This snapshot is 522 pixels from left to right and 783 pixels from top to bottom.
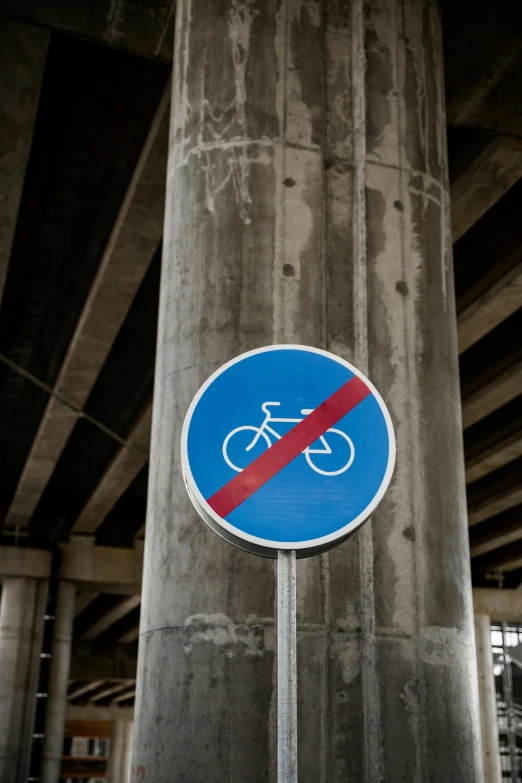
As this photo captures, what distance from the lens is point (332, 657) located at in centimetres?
450

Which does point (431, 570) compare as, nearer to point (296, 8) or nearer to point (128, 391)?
point (296, 8)

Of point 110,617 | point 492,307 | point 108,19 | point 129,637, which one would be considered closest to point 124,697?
point 129,637

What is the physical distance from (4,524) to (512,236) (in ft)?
54.9

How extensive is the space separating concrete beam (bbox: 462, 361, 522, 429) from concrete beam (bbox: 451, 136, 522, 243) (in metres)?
4.57

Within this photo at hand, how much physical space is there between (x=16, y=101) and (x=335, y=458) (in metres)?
8.51

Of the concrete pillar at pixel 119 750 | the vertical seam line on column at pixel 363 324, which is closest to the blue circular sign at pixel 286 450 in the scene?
the vertical seam line on column at pixel 363 324

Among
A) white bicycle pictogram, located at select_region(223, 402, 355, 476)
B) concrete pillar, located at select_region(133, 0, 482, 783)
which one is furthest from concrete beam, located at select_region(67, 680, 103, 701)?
white bicycle pictogram, located at select_region(223, 402, 355, 476)

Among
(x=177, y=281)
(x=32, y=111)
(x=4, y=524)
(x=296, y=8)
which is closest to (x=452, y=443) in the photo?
(x=177, y=281)

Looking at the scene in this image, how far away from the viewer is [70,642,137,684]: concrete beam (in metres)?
40.2

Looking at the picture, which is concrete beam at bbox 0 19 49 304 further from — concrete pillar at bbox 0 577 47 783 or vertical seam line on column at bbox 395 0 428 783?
concrete pillar at bbox 0 577 47 783

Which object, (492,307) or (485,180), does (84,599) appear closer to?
(492,307)

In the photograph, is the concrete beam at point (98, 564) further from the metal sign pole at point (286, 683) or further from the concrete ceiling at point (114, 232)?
the metal sign pole at point (286, 683)

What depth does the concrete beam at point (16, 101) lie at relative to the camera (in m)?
9.27

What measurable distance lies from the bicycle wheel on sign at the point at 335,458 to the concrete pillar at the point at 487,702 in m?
29.4
